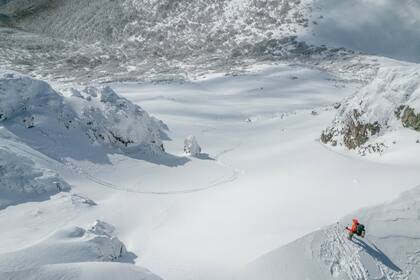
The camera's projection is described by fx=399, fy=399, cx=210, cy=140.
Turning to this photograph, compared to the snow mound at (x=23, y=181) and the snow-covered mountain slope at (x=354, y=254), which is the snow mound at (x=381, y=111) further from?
the snow mound at (x=23, y=181)

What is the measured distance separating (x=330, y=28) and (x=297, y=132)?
4861cm

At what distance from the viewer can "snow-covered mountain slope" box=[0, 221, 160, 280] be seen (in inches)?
287

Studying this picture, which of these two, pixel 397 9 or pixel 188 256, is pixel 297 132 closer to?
pixel 188 256

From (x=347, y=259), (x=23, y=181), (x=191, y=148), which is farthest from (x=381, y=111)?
(x=23, y=181)

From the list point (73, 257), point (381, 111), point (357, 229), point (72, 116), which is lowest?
point (73, 257)

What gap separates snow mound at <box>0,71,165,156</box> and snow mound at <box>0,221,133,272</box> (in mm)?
7348

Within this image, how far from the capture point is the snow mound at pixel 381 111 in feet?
46.6

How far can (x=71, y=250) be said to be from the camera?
354 inches

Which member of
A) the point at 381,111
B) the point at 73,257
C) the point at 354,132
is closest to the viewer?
the point at 73,257

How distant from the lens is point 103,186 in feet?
48.2

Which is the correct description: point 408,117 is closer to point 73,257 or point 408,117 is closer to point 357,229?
point 357,229

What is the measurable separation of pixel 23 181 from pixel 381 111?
509 inches

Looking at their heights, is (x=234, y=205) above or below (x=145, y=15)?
below

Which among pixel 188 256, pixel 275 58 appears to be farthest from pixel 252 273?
pixel 275 58
